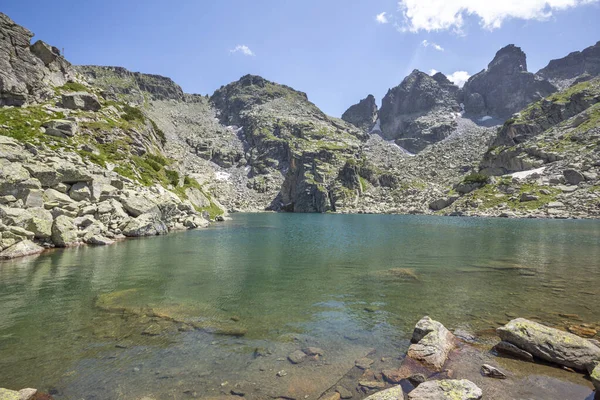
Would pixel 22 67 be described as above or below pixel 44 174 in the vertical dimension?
above

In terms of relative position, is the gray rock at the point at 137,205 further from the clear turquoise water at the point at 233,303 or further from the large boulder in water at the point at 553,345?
the large boulder in water at the point at 553,345

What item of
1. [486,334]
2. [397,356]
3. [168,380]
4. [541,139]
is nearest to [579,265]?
[486,334]

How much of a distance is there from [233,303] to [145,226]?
3831 cm

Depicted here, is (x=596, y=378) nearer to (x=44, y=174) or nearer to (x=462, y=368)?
(x=462, y=368)

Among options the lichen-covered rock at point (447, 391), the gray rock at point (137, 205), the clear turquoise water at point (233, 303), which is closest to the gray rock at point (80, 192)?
the gray rock at point (137, 205)

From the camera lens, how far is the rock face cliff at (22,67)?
66.8 metres

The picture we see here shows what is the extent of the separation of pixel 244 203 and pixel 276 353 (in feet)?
628

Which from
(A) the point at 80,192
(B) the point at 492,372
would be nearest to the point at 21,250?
(A) the point at 80,192

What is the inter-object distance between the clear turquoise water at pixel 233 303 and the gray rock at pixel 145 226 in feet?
45.1

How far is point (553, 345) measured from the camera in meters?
10.4

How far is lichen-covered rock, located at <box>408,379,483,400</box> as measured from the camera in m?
8.08

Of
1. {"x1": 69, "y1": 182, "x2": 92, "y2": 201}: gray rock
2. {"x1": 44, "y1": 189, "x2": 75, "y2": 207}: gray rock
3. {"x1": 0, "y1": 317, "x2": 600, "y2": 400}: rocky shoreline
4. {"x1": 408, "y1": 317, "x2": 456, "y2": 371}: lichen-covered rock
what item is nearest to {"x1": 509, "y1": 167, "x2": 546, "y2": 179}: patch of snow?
{"x1": 0, "y1": 317, "x2": 600, "y2": 400}: rocky shoreline

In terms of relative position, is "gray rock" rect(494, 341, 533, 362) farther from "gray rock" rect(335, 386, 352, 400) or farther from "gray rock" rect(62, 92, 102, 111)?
"gray rock" rect(62, 92, 102, 111)

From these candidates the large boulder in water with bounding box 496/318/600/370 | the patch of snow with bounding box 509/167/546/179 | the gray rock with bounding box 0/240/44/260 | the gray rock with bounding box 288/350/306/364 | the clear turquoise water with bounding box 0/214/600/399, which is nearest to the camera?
the large boulder in water with bounding box 496/318/600/370
